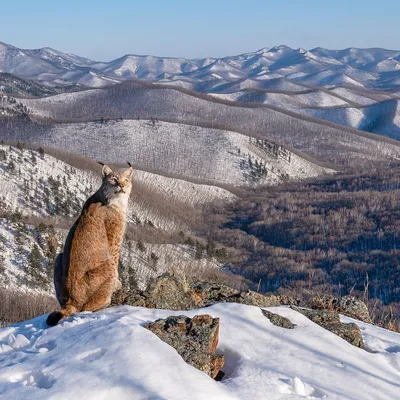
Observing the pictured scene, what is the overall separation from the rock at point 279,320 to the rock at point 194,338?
1.10 m

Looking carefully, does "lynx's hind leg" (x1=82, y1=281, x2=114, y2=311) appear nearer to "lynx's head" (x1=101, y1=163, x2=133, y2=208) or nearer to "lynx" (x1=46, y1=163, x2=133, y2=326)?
"lynx" (x1=46, y1=163, x2=133, y2=326)

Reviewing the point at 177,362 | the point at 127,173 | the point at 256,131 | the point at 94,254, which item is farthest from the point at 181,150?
the point at 177,362

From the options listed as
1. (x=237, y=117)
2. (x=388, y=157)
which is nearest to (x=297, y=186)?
(x=388, y=157)

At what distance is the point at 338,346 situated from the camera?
7.27m

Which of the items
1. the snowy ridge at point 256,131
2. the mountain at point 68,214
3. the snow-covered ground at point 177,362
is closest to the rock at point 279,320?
the snow-covered ground at point 177,362

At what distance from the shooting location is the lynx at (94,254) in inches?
328

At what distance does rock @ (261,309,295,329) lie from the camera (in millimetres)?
7758

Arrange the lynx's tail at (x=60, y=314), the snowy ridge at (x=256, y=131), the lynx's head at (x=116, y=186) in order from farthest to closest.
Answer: the snowy ridge at (x=256, y=131) → the lynx's head at (x=116, y=186) → the lynx's tail at (x=60, y=314)

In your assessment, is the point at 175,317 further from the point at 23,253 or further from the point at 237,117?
the point at 237,117

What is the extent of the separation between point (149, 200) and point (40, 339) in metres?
75.0

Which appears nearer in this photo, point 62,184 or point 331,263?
point 331,263

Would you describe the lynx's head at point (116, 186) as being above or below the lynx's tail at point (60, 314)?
above

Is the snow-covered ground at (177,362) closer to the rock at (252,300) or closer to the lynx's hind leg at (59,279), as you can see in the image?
the lynx's hind leg at (59,279)

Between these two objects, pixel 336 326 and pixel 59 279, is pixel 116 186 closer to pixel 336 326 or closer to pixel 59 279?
pixel 59 279
